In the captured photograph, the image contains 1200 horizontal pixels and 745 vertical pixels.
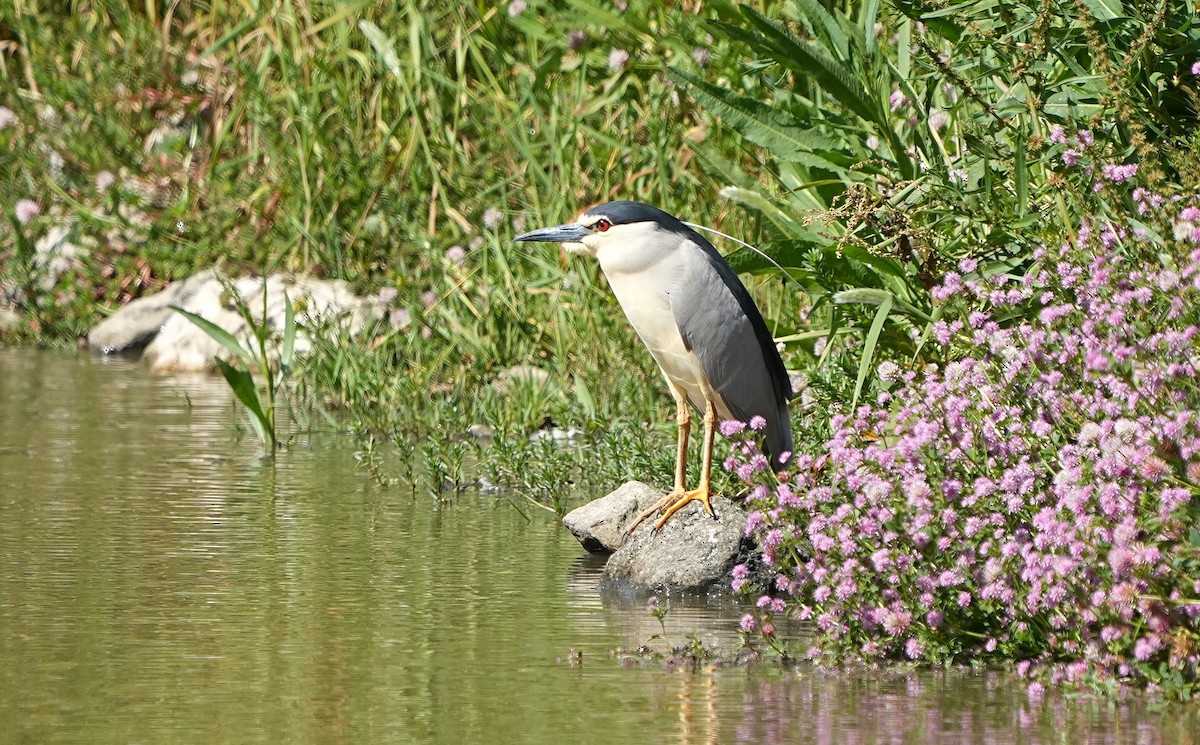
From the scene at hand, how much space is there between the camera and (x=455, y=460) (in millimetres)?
6746

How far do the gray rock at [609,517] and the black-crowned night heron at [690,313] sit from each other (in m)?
0.14

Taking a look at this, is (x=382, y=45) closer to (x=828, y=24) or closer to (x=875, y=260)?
(x=828, y=24)

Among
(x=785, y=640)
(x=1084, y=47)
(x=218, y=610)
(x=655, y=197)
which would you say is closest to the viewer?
(x=785, y=640)

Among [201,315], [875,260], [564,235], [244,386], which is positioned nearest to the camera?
[875,260]

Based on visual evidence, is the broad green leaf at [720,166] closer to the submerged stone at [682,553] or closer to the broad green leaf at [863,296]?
the broad green leaf at [863,296]

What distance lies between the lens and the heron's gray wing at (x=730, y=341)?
5707mm

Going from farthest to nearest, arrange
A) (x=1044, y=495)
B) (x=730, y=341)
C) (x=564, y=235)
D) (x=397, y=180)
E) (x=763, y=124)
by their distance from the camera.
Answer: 1. (x=397, y=180)
2. (x=763, y=124)
3. (x=564, y=235)
4. (x=730, y=341)
5. (x=1044, y=495)

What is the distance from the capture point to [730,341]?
18.7 ft

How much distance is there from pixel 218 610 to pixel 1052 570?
2.20 meters

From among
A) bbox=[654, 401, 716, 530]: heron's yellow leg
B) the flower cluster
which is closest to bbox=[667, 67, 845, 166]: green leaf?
bbox=[654, 401, 716, 530]: heron's yellow leg

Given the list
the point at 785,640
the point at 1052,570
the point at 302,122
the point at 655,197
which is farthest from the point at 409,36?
the point at 1052,570

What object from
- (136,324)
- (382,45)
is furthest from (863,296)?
(136,324)

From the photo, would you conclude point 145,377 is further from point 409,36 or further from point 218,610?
point 218,610

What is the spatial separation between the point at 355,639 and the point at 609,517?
1335mm
